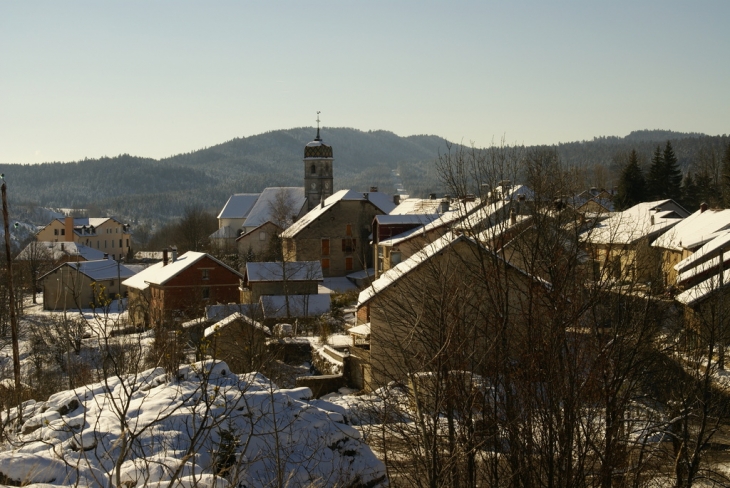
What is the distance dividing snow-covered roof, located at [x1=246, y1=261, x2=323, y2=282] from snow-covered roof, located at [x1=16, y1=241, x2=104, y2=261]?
36.7 metres

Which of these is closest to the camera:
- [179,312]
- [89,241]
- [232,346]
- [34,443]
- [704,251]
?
[34,443]

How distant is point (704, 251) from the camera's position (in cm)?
3084

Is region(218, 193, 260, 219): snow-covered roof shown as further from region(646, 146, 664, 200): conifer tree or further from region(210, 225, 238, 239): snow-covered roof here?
region(646, 146, 664, 200): conifer tree

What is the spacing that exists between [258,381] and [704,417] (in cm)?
832

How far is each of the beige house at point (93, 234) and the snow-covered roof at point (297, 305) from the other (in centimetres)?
6520

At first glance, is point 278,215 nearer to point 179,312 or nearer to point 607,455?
point 179,312

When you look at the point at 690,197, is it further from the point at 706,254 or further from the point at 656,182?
the point at 706,254

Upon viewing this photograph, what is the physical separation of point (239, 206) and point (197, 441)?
267 ft

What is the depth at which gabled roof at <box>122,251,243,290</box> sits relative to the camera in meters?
44.7

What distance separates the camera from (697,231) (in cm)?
3694

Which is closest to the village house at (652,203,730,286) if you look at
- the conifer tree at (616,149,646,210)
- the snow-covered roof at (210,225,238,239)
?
the conifer tree at (616,149,646,210)

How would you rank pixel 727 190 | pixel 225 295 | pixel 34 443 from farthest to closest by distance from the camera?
pixel 727 190 < pixel 225 295 < pixel 34 443

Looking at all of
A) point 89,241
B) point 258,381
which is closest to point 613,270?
point 258,381

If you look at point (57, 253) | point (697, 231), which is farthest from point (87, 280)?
point (697, 231)
